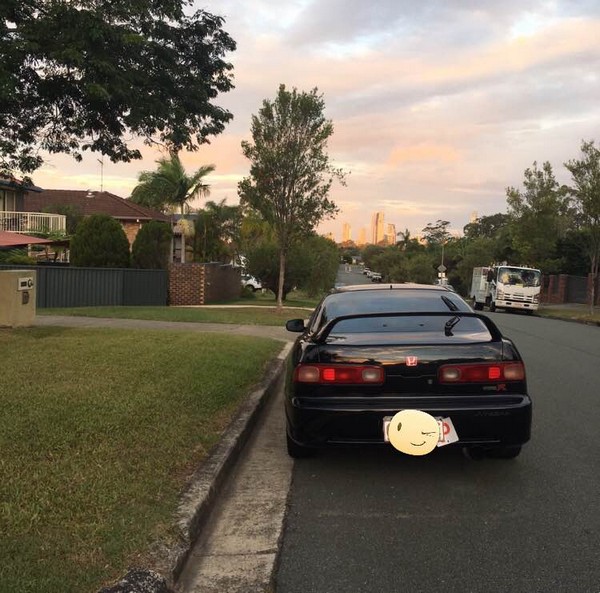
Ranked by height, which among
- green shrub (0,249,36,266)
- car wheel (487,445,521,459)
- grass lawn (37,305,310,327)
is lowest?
grass lawn (37,305,310,327)

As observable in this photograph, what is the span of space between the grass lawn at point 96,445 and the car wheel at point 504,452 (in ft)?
7.67

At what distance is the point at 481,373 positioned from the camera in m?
4.47

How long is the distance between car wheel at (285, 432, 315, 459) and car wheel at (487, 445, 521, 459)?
1.48 m

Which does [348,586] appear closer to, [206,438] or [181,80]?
[206,438]

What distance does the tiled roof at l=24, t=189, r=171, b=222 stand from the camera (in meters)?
36.6

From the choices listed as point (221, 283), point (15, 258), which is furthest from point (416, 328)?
point (221, 283)

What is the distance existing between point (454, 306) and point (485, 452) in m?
1.30

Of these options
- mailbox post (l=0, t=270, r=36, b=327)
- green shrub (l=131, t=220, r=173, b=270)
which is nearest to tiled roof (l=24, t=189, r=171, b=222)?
green shrub (l=131, t=220, r=173, b=270)

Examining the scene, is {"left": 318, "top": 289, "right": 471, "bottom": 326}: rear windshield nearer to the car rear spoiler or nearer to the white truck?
the car rear spoiler

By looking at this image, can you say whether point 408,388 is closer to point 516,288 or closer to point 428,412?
point 428,412

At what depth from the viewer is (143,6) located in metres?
7.71

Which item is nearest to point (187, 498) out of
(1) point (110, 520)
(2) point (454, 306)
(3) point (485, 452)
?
(1) point (110, 520)

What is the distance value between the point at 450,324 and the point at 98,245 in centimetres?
1950

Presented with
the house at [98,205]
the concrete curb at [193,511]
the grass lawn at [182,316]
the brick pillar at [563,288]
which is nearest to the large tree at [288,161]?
the grass lawn at [182,316]
